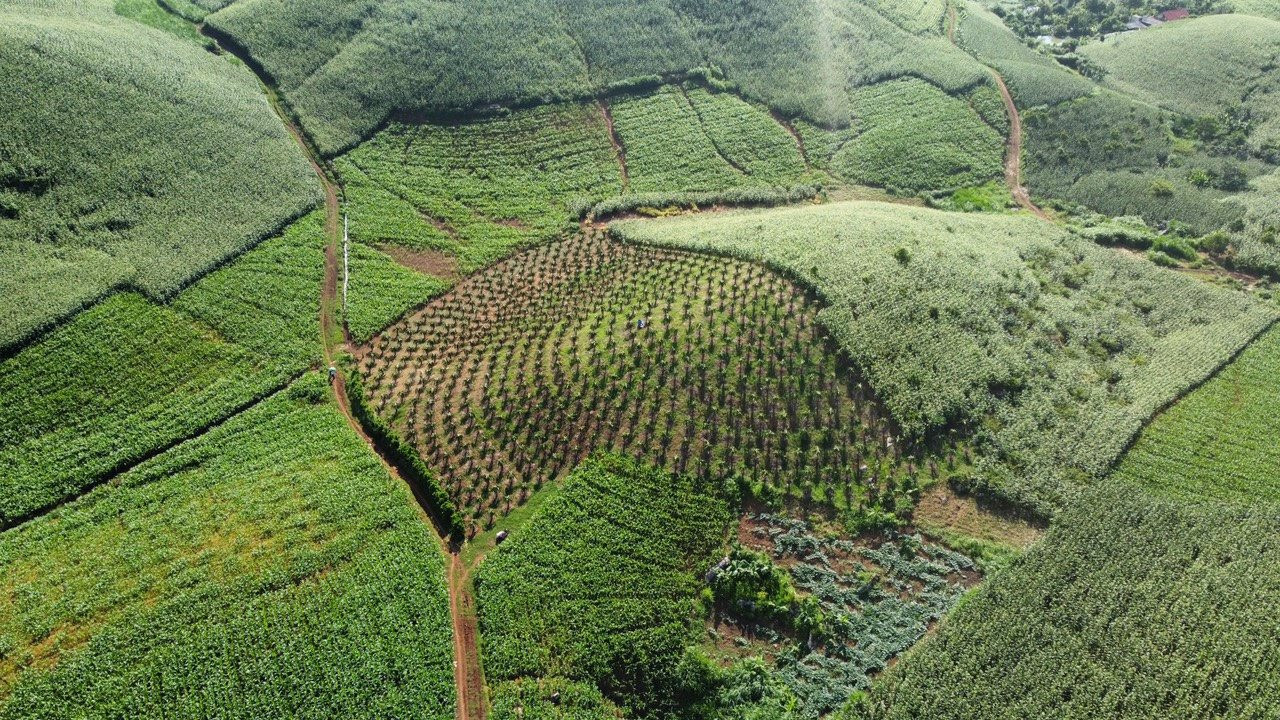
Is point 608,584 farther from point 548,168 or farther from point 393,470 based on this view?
point 548,168

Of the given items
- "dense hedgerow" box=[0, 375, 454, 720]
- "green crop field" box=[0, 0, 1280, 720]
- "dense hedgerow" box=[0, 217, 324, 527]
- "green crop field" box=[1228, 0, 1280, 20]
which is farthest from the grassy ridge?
"green crop field" box=[1228, 0, 1280, 20]

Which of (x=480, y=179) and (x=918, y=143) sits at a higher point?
(x=480, y=179)

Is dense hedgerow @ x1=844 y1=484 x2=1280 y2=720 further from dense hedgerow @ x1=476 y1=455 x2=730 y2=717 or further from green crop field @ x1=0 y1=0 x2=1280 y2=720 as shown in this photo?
dense hedgerow @ x1=476 y1=455 x2=730 y2=717

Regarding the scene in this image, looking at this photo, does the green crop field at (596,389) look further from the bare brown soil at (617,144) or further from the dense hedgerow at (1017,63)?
the dense hedgerow at (1017,63)

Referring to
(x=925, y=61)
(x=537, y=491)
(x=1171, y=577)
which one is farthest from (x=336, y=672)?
(x=925, y=61)

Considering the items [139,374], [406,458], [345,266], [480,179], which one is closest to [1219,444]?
[406,458]
